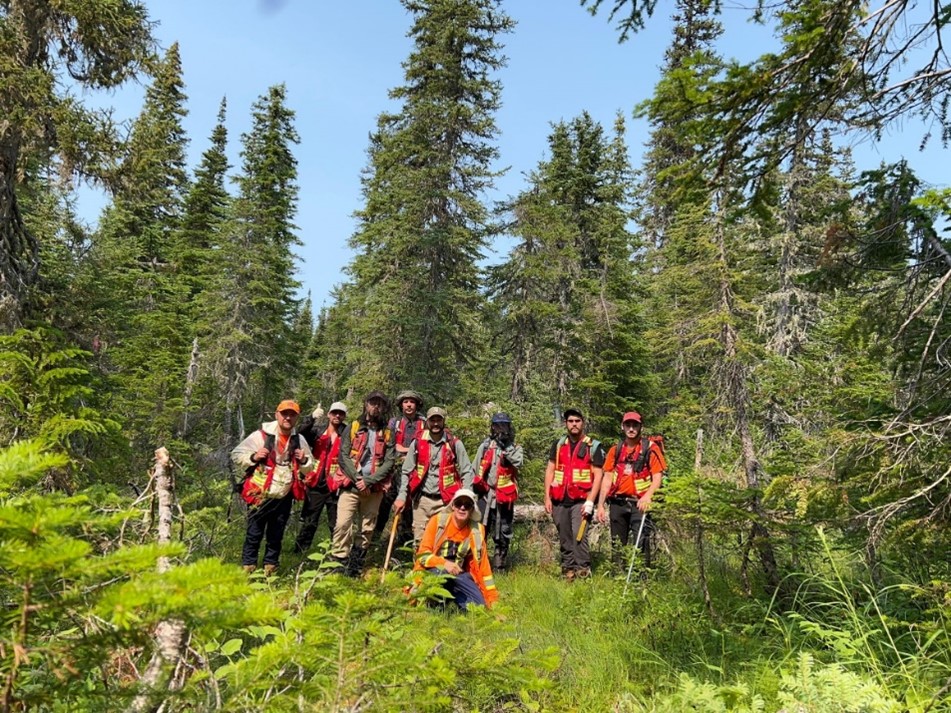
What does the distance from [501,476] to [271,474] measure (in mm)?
3287

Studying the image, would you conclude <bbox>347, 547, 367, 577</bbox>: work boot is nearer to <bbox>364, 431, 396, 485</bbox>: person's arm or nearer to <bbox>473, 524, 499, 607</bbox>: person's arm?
<bbox>364, 431, 396, 485</bbox>: person's arm

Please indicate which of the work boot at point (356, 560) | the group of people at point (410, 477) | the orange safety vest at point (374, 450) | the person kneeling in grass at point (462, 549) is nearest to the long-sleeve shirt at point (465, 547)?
the person kneeling in grass at point (462, 549)

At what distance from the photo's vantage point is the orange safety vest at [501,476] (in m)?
8.10

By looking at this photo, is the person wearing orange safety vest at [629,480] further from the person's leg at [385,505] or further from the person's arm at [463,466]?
the person's leg at [385,505]

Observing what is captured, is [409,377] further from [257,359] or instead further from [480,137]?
[257,359]

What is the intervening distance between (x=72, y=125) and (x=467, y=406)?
1023 centimetres

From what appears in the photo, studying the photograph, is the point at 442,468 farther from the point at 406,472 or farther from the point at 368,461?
the point at 368,461

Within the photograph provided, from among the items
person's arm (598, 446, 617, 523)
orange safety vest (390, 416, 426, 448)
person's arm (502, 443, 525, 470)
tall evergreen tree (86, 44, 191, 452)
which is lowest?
person's arm (598, 446, 617, 523)

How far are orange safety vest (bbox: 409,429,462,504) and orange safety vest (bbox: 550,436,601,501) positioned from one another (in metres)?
1.45

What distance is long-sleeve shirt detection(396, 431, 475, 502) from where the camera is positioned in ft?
24.1

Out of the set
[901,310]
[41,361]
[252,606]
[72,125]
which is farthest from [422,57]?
[252,606]

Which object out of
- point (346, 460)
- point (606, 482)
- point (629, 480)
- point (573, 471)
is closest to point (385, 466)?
point (346, 460)

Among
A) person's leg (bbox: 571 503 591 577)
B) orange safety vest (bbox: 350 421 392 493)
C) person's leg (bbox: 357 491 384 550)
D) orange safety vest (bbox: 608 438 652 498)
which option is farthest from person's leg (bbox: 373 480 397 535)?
orange safety vest (bbox: 608 438 652 498)

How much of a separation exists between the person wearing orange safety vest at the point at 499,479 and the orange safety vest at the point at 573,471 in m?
0.63
